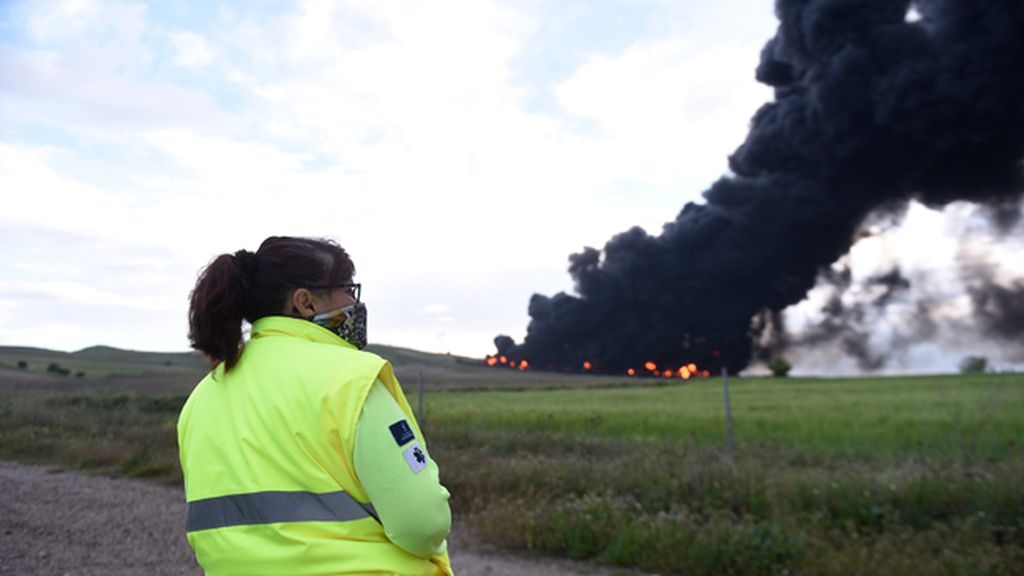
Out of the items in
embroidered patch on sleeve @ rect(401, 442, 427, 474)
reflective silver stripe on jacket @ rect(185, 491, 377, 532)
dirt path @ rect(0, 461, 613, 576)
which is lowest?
dirt path @ rect(0, 461, 613, 576)

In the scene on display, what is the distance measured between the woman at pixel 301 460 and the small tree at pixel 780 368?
3576 centimetres

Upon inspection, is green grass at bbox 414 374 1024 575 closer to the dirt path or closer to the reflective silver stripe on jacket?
the dirt path

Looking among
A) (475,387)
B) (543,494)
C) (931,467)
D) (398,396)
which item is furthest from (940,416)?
(475,387)

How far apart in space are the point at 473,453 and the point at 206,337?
918 centimetres

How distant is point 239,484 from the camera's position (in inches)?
70.6

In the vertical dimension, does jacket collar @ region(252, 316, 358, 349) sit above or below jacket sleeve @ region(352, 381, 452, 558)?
above

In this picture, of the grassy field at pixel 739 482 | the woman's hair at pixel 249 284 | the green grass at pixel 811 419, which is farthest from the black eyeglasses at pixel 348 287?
the green grass at pixel 811 419

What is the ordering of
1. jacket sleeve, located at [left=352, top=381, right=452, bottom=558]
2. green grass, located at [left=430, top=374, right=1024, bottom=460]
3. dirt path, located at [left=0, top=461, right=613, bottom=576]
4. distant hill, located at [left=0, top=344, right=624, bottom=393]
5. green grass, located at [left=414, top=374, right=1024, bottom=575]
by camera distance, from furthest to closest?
distant hill, located at [left=0, top=344, right=624, bottom=393], green grass, located at [left=430, top=374, right=1024, bottom=460], dirt path, located at [left=0, top=461, right=613, bottom=576], green grass, located at [left=414, top=374, right=1024, bottom=575], jacket sleeve, located at [left=352, top=381, right=452, bottom=558]

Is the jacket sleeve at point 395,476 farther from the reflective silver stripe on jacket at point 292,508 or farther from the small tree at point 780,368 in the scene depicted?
the small tree at point 780,368

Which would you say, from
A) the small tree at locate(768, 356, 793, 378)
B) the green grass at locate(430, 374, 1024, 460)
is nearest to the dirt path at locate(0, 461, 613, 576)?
the green grass at locate(430, 374, 1024, 460)

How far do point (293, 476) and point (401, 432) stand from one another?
235mm

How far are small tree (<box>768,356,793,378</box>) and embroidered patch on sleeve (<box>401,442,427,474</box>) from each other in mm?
35776

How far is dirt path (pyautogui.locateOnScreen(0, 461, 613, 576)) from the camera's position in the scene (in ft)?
20.2

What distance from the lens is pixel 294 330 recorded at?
1912 millimetres
